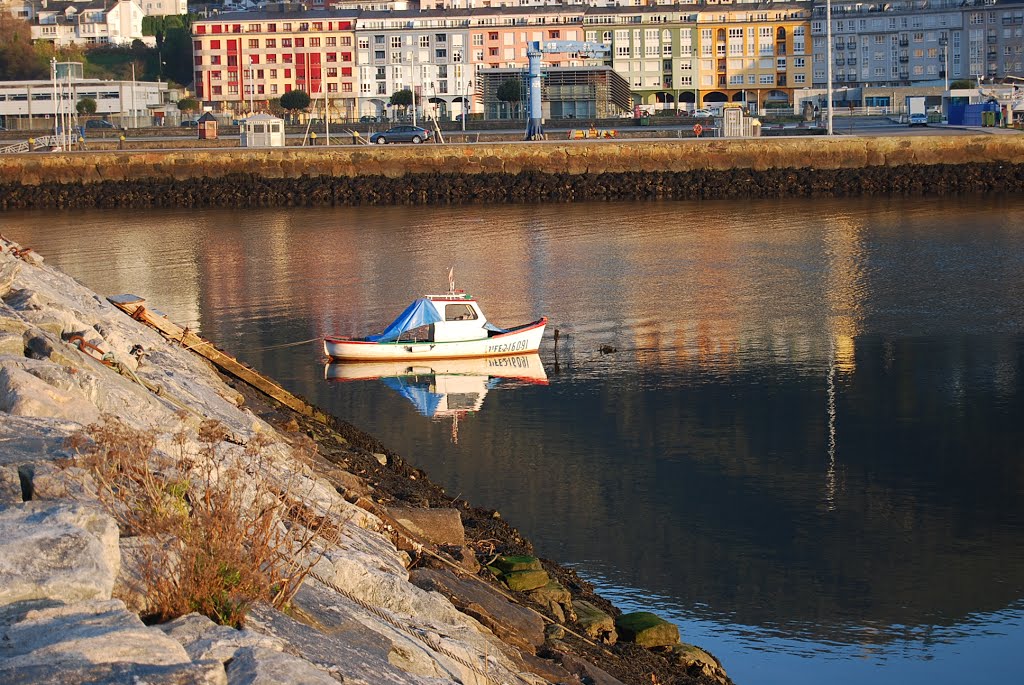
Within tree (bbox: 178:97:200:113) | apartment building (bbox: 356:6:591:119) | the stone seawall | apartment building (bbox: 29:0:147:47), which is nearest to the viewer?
the stone seawall

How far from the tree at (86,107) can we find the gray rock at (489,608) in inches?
4078

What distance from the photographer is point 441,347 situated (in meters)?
26.9

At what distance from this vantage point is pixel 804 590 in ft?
46.3

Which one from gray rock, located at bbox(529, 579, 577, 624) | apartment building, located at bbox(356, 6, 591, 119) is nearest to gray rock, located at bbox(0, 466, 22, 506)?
gray rock, located at bbox(529, 579, 577, 624)

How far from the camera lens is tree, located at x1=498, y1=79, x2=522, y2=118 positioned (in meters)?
103

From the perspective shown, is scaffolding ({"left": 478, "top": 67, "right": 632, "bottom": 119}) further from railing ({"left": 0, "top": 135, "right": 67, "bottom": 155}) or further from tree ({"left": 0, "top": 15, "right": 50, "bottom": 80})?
tree ({"left": 0, "top": 15, "right": 50, "bottom": 80})

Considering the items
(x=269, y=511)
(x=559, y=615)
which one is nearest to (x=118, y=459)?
(x=269, y=511)

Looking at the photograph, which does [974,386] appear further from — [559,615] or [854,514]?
[559,615]

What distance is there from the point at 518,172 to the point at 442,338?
36.5 m

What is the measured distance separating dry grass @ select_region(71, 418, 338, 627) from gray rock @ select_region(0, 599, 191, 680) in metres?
0.36

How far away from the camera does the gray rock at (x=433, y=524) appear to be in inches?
467

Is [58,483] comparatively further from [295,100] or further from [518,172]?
[295,100]

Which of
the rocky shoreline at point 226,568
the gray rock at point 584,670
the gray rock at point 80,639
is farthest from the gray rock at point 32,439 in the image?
the gray rock at point 584,670

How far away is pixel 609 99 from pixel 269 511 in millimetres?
94583
